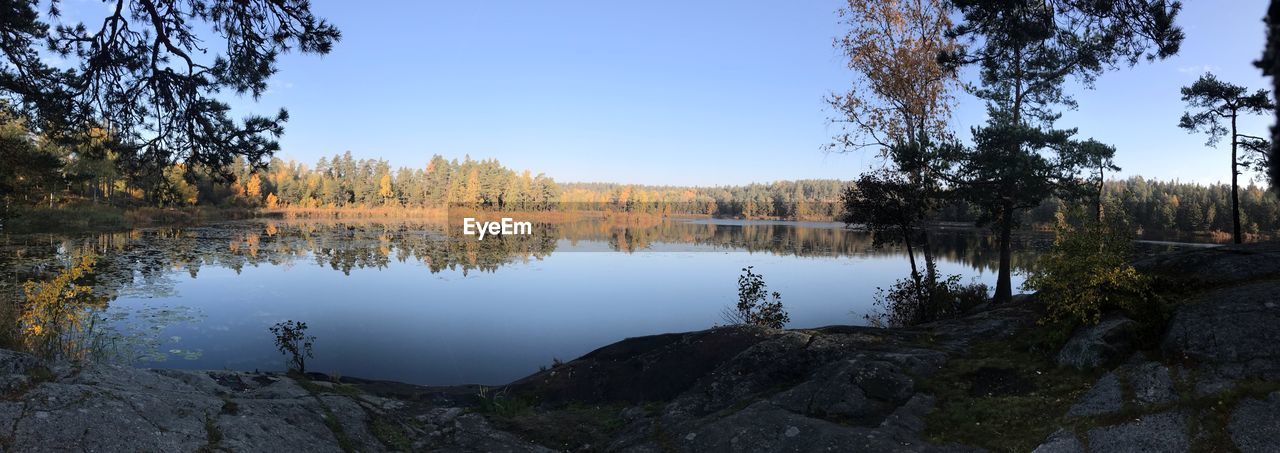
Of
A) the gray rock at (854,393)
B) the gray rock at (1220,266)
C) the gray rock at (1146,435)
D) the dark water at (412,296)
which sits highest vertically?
the gray rock at (1220,266)

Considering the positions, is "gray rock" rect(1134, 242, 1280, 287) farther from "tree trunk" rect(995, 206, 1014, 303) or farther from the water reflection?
the water reflection

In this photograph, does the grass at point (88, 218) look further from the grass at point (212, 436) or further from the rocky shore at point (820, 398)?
the grass at point (212, 436)

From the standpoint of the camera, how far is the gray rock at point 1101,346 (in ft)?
24.5

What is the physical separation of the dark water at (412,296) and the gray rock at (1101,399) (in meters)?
13.5

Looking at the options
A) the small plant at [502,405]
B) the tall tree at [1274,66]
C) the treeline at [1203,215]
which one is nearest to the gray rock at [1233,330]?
the tall tree at [1274,66]

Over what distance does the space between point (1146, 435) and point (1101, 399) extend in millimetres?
891

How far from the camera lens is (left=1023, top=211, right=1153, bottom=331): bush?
8.35m

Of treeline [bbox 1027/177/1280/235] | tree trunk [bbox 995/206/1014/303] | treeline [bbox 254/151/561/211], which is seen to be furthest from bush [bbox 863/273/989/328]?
treeline [bbox 254/151/561/211]

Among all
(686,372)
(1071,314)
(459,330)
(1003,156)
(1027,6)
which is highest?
(1027,6)

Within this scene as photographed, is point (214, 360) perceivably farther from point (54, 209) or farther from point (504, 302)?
point (54, 209)

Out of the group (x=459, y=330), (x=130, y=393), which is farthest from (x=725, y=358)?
(x=459, y=330)

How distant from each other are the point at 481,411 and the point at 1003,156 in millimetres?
19366

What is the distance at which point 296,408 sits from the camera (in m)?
7.92

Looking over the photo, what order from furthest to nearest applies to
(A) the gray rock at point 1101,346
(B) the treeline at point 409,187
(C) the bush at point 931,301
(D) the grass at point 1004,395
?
1. (B) the treeline at point 409,187
2. (C) the bush at point 931,301
3. (A) the gray rock at point 1101,346
4. (D) the grass at point 1004,395
